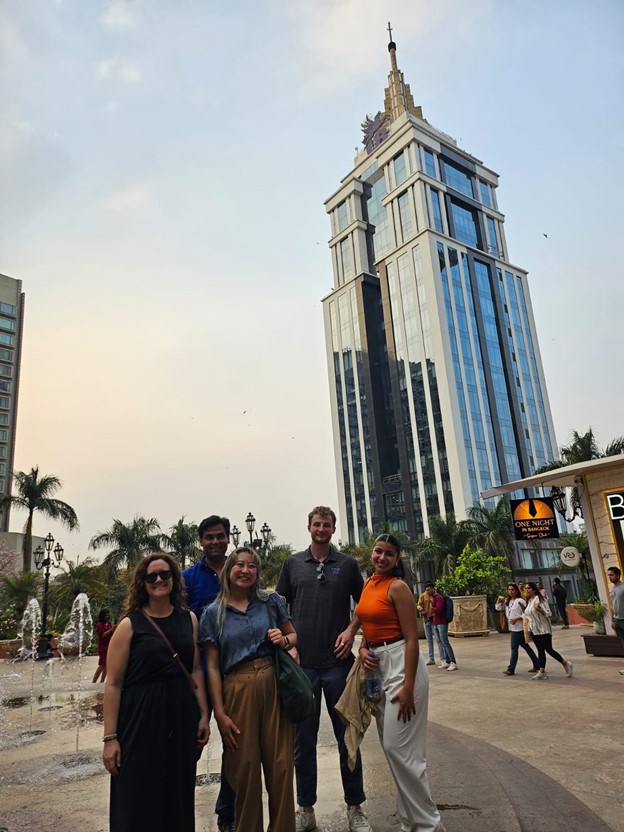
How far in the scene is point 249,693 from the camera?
2.94 metres

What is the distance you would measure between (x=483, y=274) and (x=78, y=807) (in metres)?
85.5

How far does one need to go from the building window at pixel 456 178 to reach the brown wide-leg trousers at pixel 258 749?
91360mm

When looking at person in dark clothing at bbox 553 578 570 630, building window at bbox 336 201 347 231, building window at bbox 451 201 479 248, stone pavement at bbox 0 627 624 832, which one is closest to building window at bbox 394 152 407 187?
building window at bbox 451 201 479 248

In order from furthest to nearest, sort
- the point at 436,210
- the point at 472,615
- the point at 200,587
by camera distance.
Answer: the point at 436,210, the point at 472,615, the point at 200,587

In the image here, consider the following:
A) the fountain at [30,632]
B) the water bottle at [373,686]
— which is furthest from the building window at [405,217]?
the water bottle at [373,686]

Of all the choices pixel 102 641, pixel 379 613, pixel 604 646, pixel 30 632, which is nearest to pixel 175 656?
pixel 379 613

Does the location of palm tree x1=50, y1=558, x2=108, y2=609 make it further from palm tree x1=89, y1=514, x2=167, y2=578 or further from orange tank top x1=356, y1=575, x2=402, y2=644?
orange tank top x1=356, y1=575, x2=402, y2=644

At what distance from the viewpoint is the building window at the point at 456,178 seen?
84431mm

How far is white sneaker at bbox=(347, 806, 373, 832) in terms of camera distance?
10.3ft

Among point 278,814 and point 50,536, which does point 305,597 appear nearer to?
point 278,814

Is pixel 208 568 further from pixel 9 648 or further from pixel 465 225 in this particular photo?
pixel 465 225

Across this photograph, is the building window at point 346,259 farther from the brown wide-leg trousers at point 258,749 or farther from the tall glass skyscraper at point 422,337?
the brown wide-leg trousers at point 258,749

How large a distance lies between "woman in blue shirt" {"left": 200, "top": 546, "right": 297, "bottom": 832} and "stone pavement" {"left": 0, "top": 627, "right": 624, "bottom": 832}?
1.58 ft

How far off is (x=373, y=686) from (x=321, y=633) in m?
0.48
